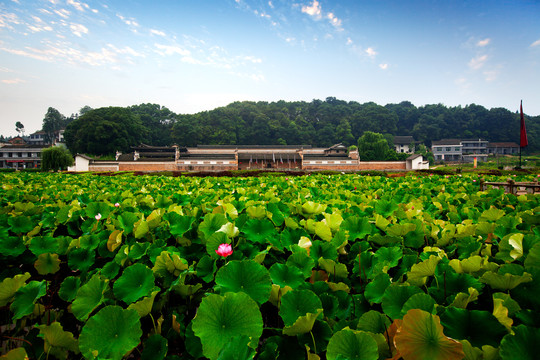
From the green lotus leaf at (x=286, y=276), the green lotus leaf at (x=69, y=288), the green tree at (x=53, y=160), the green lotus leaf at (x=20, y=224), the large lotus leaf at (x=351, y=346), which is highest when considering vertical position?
the green tree at (x=53, y=160)

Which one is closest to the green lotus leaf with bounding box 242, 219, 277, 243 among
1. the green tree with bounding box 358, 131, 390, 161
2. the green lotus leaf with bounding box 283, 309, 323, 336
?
the green lotus leaf with bounding box 283, 309, 323, 336

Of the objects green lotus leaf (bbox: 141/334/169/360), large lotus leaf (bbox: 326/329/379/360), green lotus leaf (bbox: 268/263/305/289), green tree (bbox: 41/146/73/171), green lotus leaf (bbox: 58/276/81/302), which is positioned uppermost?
green tree (bbox: 41/146/73/171)

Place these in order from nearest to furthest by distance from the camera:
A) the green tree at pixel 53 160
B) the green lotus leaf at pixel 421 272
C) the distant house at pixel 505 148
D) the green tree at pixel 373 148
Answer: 1. the green lotus leaf at pixel 421 272
2. the green tree at pixel 53 160
3. the green tree at pixel 373 148
4. the distant house at pixel 505 148

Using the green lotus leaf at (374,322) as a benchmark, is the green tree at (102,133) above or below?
above

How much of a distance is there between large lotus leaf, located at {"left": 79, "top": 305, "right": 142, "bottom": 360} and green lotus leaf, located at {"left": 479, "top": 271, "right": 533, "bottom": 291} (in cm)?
96

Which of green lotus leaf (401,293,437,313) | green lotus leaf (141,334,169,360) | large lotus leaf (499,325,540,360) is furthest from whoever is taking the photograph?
green lotus leaf (141,334,169,360)

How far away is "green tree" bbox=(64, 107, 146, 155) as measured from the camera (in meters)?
41.5

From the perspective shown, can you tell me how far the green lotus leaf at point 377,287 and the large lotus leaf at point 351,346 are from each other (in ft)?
0.75

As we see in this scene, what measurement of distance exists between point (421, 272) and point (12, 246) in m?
1.74

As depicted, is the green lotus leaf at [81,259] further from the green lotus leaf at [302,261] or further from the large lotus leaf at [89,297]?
the green lotus leaf at [302,261]

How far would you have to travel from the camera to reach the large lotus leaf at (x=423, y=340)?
1.83 feet

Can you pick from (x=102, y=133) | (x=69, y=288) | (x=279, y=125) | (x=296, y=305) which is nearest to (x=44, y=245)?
(x=69, y=288)

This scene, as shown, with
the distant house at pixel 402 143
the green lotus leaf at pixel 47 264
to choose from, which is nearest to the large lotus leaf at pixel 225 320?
the green lotus leaf at pixel 47 264

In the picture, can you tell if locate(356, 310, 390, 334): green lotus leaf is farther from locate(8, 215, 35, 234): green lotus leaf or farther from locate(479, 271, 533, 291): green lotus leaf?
locate(8, 215, 35, 234): green lotus leaf
